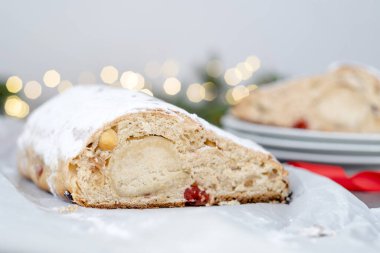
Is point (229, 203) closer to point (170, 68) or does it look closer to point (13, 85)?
point (13, 85)

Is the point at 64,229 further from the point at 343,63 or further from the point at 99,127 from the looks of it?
the point at 343,63

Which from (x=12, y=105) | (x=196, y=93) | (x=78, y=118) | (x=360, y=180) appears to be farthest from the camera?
(x=196, y=93)

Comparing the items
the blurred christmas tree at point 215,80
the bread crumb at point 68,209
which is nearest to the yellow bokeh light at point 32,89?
the blurred christmas tree at point 215,80

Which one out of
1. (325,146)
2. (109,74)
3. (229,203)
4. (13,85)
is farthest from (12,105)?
(229,203)

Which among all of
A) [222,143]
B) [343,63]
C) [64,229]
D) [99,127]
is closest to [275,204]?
[222,143]

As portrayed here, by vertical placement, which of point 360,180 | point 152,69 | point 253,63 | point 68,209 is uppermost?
point 253,63

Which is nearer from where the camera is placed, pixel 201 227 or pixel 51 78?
pixel 201 227

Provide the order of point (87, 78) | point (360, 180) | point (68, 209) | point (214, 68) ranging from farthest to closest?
1. point (87, 78)
2. point (214, 68)
3. point (360, 180)
4. point (68, 209)

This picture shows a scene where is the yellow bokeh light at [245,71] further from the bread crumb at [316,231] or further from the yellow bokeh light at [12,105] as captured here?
the bread crumb at [316,231]
